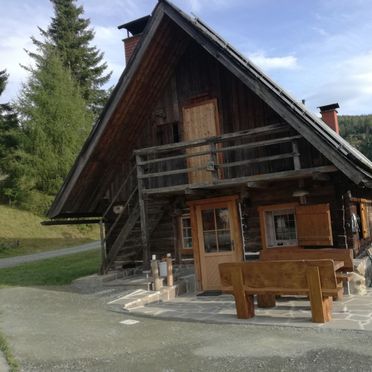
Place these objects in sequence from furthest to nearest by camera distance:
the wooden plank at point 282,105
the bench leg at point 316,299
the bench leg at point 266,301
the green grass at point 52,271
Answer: the green grass at point 52,271 < the wooden plank at point 282,105 < the bench leg at point 266,301 < the bench leg at point 316,299

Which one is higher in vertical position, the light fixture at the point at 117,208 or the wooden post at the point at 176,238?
the light fixture at the point at 117,208

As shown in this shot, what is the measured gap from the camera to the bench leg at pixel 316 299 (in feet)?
23.6

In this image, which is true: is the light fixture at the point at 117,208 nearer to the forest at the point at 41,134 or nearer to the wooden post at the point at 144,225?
the wooden post at the point at 144,225

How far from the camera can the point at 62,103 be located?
3275cm

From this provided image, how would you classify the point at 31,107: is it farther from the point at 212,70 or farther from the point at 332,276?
the point at 332,276

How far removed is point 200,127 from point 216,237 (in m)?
3.09

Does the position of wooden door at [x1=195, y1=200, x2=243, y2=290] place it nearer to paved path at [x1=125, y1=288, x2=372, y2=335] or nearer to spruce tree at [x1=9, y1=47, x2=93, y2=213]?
paved path at [x1=125, y1=288, x2=372, y2=335]

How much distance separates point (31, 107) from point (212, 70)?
23.3 m

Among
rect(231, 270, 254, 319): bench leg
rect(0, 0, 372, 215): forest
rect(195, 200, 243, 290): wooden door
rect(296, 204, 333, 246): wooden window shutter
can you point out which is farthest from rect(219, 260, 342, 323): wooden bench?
rect(0, 0, 372, 215): forest

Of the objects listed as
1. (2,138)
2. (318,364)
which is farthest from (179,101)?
(2,138)

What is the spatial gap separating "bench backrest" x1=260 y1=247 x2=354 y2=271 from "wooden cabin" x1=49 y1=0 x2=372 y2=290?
999mm

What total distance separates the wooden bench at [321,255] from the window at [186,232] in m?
4.16

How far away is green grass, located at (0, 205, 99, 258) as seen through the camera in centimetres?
2693

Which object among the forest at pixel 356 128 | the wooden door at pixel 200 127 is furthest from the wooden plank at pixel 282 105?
the forest at pixel 356 128
